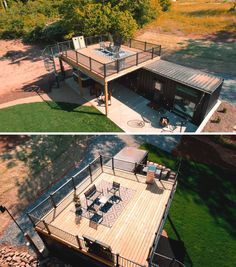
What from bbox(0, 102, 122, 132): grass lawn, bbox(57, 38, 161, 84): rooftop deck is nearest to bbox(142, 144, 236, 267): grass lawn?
bbox(0, 102, 122, 132): grass lawn

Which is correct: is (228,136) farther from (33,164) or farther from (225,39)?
(225,39)

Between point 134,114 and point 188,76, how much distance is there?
5314mm

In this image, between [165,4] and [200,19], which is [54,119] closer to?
[200,19]

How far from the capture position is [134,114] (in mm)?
19797

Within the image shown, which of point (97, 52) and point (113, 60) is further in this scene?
point (97, 52)

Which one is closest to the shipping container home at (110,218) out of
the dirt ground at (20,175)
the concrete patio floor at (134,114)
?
the dirt ground at (20,175)

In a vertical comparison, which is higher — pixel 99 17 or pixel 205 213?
pixel 99 17

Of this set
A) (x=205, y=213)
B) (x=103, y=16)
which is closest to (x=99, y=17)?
(x=103, y=16)

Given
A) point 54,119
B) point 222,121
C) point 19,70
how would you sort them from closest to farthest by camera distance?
point 222,121
point 54,119
point 19,70

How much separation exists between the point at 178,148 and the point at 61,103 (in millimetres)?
11171

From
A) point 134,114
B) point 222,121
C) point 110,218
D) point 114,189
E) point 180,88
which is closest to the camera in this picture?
point 110,218

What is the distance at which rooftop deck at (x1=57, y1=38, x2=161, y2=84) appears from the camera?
18266mm

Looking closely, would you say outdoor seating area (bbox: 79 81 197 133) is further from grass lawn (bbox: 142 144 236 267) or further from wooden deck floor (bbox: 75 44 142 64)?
wooden deck floor (bbox: 75 44 142 64)

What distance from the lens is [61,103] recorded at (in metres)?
21.3
